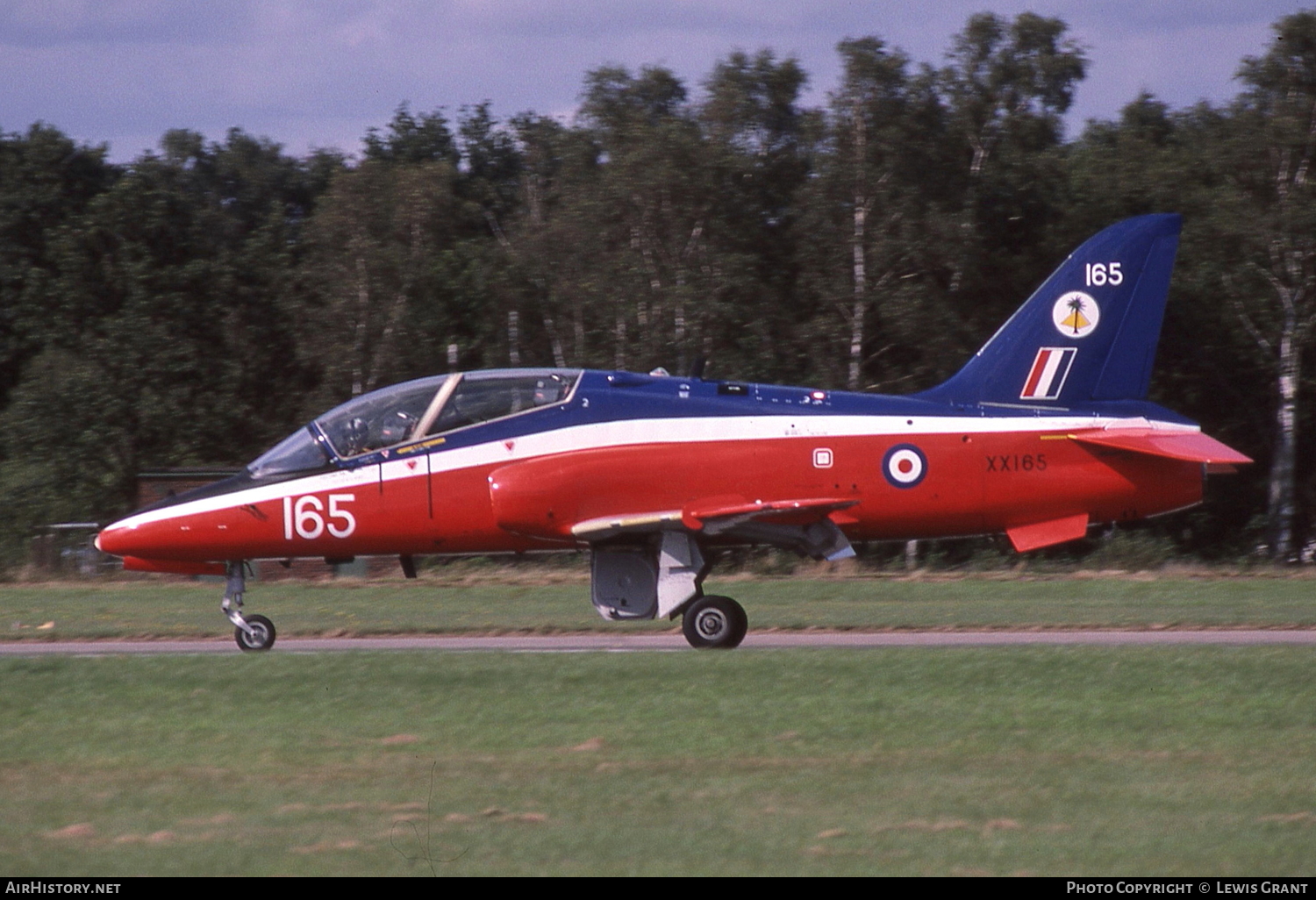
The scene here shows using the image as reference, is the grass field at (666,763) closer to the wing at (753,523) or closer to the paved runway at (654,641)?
the wing at (753,523)

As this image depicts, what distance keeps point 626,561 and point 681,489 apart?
3.44 feet

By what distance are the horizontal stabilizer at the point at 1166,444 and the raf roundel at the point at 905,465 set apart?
5.08ft

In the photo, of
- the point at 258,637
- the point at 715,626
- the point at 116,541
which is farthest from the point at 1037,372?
the point at 116,541

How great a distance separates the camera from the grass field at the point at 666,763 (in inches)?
295

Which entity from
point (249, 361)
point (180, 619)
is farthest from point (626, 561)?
point (249, 361)

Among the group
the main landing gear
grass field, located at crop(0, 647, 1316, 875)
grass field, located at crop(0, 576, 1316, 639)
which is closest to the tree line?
grass field, located at crop(0, 576, 1316, 639)

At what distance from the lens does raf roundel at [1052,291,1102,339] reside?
52.2 feet

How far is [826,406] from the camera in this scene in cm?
1528

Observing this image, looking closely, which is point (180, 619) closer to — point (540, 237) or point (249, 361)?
point (540, 237)

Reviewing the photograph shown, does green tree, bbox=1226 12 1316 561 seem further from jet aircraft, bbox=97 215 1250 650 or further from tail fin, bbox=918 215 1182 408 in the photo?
jet aircraft, bbox=97 215 1250 650

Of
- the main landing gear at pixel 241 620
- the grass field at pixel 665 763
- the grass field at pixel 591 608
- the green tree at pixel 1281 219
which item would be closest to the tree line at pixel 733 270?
the green tree at pixel 1281 219

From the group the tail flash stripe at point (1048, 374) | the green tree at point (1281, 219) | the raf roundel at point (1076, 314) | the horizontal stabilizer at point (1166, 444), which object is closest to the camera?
the horizontal stabilizer at point (1166, 444)

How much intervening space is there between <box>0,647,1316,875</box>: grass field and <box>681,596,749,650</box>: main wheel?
1486 millimetres

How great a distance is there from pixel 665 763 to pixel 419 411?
21.7ft
